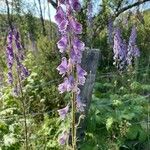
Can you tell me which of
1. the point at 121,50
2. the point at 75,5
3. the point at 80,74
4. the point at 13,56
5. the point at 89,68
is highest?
the point at 75,5

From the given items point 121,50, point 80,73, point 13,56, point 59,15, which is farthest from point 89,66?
point 121,50

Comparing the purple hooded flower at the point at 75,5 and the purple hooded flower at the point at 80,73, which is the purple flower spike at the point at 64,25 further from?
the purple hooded flower at the point at 80,73

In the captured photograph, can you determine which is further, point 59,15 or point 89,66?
point 89,66

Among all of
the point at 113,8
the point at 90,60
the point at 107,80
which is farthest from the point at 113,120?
the point at 113,8

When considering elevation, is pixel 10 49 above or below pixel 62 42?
below

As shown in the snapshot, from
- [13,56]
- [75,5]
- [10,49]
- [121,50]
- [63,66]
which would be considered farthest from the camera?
[121,50]

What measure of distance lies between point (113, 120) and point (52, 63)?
4172 mm

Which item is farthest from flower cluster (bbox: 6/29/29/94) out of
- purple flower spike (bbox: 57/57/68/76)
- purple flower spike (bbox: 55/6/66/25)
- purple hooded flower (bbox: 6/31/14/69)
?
purple flower spike (bbox: 55/6/66/25)

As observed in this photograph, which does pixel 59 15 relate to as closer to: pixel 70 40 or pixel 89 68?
pixel 70 40

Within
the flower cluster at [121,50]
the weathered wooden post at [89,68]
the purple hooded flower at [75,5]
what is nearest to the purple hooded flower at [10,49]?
the weathered wooden post at [89,68]

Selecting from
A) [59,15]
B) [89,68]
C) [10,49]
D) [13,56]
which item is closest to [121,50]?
[10,49]

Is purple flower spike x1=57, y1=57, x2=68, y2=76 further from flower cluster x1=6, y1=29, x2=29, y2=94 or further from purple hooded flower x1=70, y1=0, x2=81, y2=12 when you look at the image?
flower cluster x1=6, y1=29, x2=29, y2=94

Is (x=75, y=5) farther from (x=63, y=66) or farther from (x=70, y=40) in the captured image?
(x=63, y=66)

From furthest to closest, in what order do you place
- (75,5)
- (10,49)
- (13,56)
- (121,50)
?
1. (121,50)
2. (10,49)
3. (13,56)
4. (75,5)
